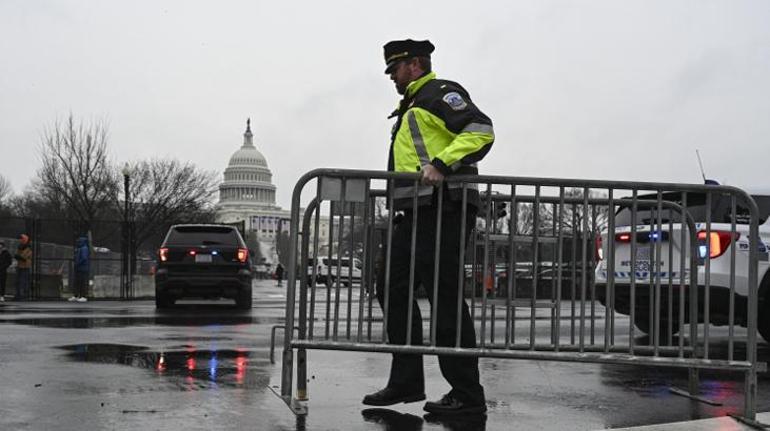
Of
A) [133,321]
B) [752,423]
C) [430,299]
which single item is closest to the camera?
[752,423]

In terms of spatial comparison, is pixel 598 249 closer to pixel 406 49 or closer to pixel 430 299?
pixel 430 299

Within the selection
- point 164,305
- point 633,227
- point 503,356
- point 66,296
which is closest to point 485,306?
point 503,356

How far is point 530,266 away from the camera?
5477 millimetres

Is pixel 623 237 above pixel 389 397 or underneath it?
above

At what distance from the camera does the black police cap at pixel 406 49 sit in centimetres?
Answer: 505

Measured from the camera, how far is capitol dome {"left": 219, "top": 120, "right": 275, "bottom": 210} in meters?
135

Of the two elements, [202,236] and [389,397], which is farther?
[202,236]

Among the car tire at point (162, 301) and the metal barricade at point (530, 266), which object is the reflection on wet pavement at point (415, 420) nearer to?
the metal barricade at point (530, 266)

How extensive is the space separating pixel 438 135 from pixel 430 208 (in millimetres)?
405

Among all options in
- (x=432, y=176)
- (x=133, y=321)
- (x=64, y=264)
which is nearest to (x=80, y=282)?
(x=64, y=264)

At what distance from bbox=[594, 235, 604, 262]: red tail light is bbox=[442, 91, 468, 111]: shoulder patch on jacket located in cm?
150

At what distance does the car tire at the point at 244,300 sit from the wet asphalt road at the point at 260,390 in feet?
26.9

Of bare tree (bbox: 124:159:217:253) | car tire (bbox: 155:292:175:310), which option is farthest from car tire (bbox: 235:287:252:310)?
bare tree (bbox: 124:159:217:253)

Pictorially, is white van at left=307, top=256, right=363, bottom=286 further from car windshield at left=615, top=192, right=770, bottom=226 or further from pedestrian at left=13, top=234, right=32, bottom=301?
pedestrian at left=13, top=234, right=32, bottom=301
